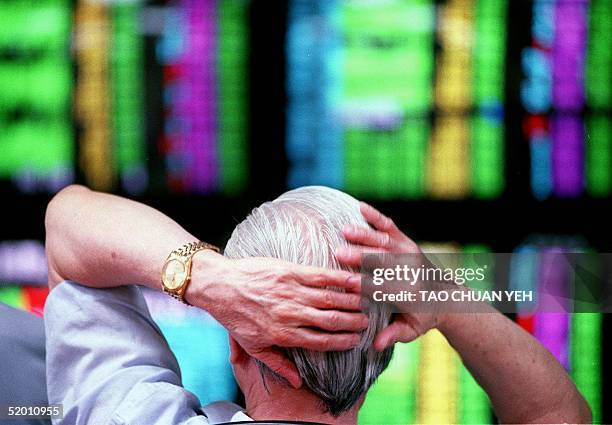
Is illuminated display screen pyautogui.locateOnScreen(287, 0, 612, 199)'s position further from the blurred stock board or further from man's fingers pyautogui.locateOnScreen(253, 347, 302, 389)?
man's fingers pyautogui.locateOnScreen(253, 347, 302, 389)

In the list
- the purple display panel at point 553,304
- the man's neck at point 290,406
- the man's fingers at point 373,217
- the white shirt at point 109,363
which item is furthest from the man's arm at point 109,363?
the purple display panel at point 553,304

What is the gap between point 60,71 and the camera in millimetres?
1803

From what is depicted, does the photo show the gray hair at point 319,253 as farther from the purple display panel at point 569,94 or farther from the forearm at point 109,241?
the purple display panel at point 569,94

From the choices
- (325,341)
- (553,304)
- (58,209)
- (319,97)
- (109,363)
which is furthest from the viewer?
(319,97)

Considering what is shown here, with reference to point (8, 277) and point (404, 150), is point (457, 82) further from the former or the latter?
point (8, 277)

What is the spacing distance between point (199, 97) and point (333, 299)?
71cm

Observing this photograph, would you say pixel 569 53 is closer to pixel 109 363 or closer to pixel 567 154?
pixel 567 154

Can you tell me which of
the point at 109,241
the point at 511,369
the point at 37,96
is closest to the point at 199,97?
the point at 37,96

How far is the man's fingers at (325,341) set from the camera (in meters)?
1.17

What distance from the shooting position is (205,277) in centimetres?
125

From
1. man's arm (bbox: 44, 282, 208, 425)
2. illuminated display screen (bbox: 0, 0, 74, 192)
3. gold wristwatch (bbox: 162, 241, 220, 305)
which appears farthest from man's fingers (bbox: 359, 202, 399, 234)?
illuminated display screen (bbox: 0, 0, 74, 192)

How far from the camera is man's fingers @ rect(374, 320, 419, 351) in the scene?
1.21 m

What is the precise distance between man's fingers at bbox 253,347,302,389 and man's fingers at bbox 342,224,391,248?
0.16 metres

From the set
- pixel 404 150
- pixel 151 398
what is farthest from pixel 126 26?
pixel 151 398
